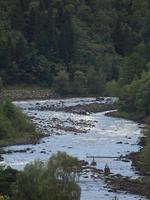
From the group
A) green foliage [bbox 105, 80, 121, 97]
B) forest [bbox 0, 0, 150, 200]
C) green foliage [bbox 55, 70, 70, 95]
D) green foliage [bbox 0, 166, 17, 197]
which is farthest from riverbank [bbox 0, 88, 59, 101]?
green foliage [bbox 0, 166, 17, 197]

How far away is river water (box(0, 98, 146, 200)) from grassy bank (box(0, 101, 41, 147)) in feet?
6.05

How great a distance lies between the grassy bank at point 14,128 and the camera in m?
89.7

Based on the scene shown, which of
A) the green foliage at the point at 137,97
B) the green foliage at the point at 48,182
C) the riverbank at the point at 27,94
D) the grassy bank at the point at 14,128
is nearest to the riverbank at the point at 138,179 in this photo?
the green foliage at the point at 48,182

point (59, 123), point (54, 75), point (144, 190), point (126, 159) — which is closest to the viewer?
point (144, 190)

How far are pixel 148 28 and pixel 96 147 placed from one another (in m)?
102

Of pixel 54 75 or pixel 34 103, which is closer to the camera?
pixel 34 103

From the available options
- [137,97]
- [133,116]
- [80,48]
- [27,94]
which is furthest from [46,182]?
[80,48]

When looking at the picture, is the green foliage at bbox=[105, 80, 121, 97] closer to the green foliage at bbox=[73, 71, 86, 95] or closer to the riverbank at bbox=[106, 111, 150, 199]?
the green foliage at bbox=[73, 71, 86, 95]

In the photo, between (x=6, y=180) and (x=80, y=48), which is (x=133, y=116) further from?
(x=6, y=180)

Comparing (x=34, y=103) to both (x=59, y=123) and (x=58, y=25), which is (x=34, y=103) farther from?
(x=58, y=25)

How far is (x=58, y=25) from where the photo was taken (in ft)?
555

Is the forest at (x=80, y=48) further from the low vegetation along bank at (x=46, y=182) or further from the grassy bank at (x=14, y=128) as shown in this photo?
the low vegetation along bank at (x=46, y=182)

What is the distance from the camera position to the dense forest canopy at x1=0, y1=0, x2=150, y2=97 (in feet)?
484

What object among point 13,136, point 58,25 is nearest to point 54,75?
point 58,25
